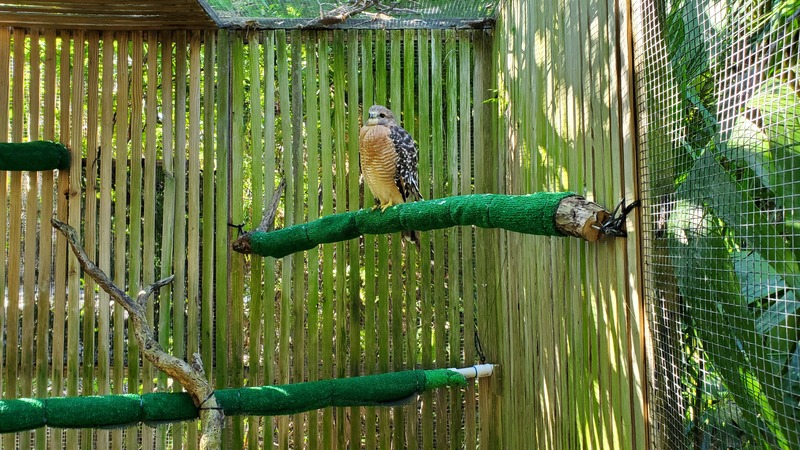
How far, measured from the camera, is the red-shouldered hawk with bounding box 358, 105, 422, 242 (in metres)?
3.23

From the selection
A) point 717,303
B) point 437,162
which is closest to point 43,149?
point 437,162

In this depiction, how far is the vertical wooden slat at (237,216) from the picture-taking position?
3520 mm

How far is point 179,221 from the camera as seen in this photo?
3.59 meters

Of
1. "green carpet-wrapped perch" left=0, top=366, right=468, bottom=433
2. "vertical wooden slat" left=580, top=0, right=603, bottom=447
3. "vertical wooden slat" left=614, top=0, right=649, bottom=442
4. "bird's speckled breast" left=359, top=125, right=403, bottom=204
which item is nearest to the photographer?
"vertical wooden slat" left=614, top=0, right=649, bottom=442

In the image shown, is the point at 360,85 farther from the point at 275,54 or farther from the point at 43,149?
the point at 43,149

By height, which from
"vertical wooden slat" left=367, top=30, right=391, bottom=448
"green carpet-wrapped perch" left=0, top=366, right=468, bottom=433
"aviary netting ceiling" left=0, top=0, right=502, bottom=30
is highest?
"aviary netting ceiling" left=0, top=0, right=502, bottom=30

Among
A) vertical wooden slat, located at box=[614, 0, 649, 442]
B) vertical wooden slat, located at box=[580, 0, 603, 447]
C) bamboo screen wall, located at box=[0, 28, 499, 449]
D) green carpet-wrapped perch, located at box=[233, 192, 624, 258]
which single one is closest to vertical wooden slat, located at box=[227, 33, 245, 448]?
bamboo screen wall, located at box=[0, 28, 499, 449]

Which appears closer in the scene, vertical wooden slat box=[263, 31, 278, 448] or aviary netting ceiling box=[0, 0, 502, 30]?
aviary netting ceiling box=[0, 0, 502, 30]

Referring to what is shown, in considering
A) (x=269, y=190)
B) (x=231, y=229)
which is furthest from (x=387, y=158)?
(x=231, y=229)

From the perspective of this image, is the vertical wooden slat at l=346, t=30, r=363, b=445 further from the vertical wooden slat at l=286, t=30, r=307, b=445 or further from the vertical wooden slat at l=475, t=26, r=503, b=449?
the vertical wooden slat at l=475, t=26, r=503, b=449

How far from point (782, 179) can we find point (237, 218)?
119 inches

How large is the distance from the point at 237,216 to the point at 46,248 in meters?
1.16

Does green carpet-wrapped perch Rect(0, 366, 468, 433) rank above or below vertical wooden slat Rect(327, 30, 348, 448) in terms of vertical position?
below

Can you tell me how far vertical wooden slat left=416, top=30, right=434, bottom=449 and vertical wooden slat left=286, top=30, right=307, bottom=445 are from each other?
2.45 feet
